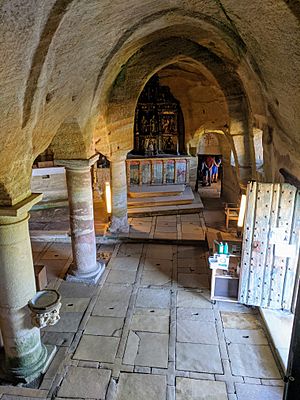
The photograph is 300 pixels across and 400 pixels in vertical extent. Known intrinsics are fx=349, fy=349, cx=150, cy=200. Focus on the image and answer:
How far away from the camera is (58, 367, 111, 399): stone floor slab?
4.81 m

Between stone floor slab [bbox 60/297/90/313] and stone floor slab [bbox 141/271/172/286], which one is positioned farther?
stone floor slab [bbox 141/271/172/286]

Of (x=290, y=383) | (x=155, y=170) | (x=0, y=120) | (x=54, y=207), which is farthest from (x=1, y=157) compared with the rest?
(x=155, y=170)

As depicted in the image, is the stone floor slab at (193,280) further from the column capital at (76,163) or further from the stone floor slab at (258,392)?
the column capital at (76,163)

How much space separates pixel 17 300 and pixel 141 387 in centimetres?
213

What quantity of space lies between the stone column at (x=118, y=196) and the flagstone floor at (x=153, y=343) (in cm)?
197

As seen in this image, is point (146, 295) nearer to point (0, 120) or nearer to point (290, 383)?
point (290, 383)

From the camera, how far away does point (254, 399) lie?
473 centimetres

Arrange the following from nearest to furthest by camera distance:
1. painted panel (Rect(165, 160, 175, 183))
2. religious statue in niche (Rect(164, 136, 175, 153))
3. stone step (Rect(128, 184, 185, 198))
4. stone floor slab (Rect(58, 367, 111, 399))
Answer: stone floor slab (Rect(58, 367, 111, 399)), stone step (Rect(128, 184, 185, 198)), painted panel (Rect(165, 160, 175, 183)), religious statue in niche (Rect(164, 136, 175, 153))

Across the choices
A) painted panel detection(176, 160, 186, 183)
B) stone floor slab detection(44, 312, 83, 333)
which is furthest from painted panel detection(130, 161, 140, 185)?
stone floor slab detection(44, 312, 83, 333)

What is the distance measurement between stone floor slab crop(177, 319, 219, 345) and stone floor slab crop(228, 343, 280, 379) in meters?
0.38

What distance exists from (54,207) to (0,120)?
9337 mm

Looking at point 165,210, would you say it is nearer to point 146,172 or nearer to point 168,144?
point 146,172

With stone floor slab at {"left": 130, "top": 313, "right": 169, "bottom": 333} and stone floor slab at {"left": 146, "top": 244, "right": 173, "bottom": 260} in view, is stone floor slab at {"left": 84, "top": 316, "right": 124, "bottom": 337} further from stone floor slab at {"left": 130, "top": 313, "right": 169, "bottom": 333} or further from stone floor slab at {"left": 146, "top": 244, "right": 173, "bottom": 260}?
stone floor slab at {"left": 146, "top": 244, "right": 173, "bottom": 260}

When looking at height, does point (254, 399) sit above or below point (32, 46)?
below
